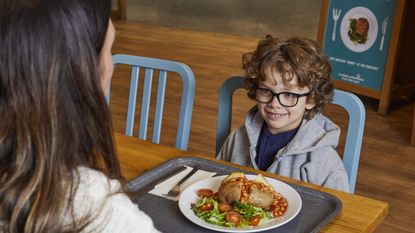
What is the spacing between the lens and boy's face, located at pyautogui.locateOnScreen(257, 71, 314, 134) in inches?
66.7

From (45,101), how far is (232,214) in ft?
1.95

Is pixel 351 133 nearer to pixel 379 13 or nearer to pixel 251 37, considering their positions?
pixel 379 13

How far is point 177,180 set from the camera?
143 centimetres

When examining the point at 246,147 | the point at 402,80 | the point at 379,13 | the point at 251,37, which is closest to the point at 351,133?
the point at 246,147

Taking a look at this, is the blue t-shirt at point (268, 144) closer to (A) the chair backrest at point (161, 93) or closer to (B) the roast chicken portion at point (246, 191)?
(A) the chair backrest at point (161, 93)

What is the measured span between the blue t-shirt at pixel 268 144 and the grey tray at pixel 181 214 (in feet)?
1.10

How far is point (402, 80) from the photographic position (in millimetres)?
4242

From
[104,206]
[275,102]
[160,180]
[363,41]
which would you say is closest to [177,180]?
[160,180]

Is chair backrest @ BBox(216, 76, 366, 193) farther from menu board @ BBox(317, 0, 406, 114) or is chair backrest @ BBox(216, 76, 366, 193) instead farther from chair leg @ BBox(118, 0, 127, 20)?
chair leg @ BBox(118, 0, 127, 20)

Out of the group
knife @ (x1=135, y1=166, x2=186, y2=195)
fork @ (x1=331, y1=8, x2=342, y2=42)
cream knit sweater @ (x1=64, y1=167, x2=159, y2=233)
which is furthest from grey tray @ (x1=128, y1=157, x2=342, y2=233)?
fork @ (x1=331, y1=8, x2=342, y2=42)

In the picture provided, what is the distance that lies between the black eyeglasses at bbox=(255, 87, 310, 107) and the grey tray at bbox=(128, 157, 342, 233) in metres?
0.31

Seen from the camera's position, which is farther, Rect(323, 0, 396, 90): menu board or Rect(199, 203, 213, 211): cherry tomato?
Rect(323, 0, 396, 90): menu board

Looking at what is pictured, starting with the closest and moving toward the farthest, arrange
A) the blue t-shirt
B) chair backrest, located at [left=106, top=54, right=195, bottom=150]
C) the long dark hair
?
the long dark hair < the blue t-shirt < chair backrest, located at [left=106, top=54, right=195, bottom=150]

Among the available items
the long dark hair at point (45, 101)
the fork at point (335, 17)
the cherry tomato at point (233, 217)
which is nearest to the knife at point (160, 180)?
the cherry tomato at point (233, 217)
